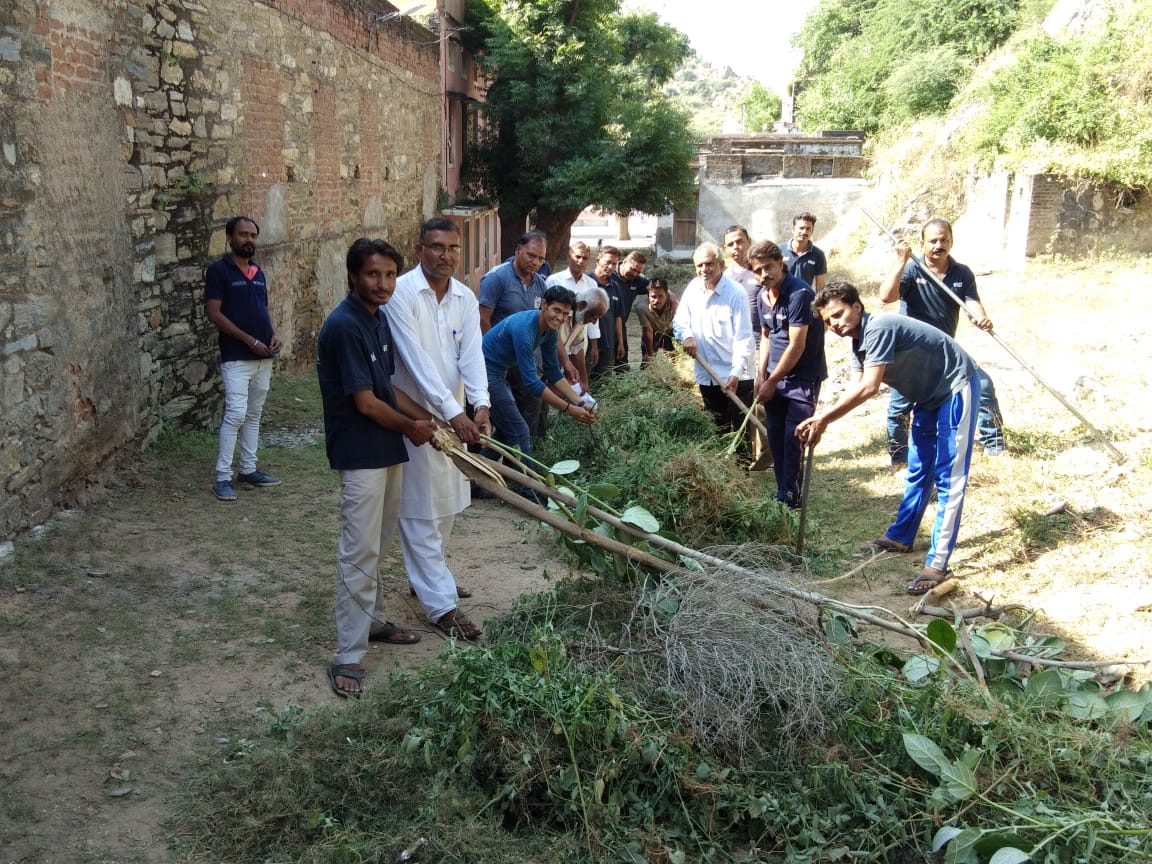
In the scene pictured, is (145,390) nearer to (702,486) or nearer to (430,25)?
(702,486)

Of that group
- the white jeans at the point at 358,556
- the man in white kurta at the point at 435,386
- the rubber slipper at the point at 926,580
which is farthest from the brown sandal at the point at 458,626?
the rubber slipper at the point at 926,580

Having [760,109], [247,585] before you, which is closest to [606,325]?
[247,585]

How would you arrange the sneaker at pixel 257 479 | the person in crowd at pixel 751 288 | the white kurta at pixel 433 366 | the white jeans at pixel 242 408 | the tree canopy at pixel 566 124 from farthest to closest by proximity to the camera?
the tree canopy at pixel 566 124
the person in crowd at pixel 751 288
the sneaker at pixel 257 479
the white jeans at pixel 242 408
the white kurta at pixel 433 366

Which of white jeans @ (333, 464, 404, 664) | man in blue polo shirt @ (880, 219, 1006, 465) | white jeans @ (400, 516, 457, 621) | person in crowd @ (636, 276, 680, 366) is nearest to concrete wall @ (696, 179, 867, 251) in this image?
person in crowd @ (636, 276, 680, 366)

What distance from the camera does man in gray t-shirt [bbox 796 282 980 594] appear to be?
5.37m

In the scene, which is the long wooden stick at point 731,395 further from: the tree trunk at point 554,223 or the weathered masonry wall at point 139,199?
the tree trunk at point 554,223

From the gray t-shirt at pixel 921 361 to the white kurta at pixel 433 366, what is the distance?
7.29 feet

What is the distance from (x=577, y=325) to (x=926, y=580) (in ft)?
10.5

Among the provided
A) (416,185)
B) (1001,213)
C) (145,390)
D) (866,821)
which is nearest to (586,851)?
(866,821)

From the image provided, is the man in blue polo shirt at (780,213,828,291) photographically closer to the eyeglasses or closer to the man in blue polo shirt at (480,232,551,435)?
the man in blue polo shirt at (480,232,551,435)

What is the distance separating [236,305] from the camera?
6.52 metres

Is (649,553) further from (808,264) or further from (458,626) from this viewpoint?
(808,264)

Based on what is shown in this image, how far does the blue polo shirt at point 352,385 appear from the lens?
396cm

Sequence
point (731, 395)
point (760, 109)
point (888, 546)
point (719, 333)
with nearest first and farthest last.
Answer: point (888, 546), point (731, 395), point (719, 333), point (760, 109)
